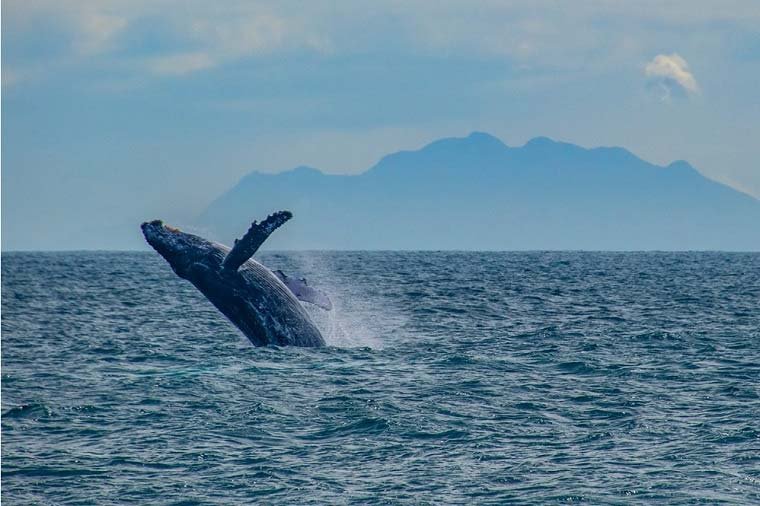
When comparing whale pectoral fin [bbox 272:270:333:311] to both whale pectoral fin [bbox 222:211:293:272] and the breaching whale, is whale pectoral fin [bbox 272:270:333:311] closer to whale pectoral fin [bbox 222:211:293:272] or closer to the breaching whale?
the breaching whale

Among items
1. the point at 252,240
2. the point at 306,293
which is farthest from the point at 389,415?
the point at 306,293

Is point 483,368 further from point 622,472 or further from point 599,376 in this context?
point 622,472

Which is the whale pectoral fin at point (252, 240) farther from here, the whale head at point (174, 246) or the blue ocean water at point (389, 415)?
the blue ocean water at point (389, 415)

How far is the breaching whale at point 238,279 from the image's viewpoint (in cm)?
2292

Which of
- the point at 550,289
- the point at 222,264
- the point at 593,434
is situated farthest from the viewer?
the point at 550,289

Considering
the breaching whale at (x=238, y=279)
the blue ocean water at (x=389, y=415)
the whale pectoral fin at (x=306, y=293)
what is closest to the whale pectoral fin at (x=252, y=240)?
the breaching whale at (x=238, y=279)

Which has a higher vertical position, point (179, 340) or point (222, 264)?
point (222, 264)

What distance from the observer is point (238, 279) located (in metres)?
23.1

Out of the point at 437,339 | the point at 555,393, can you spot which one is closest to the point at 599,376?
the point at 555,393

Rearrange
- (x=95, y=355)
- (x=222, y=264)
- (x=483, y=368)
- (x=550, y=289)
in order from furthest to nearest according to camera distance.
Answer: (x=550, y=289)
(x=95, y=355)
(x=483, y=368)
(x=222, y=264)

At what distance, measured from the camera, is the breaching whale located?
22.9m

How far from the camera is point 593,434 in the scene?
17984mm

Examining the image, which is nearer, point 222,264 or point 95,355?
point 222,264

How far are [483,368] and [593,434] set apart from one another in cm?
700
